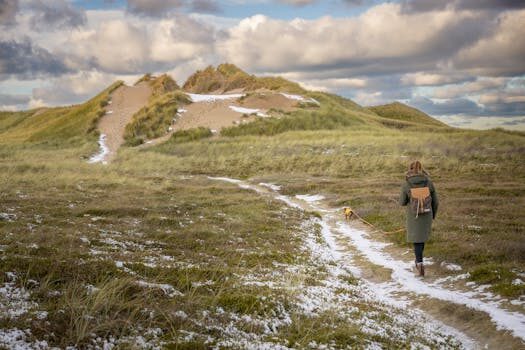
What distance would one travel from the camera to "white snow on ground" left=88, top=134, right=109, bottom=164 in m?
64.8

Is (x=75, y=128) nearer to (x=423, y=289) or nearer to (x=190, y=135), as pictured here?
(x=190, y=135)

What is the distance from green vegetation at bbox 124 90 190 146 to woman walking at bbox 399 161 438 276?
67613 mm

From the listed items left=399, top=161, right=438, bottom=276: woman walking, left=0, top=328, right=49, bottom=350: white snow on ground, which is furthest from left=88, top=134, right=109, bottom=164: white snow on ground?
left=0, top=328, right=49, bottom=350: white snow on ground

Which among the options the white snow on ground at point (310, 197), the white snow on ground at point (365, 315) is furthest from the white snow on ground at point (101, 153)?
the white snow on ground at point (365, 315)

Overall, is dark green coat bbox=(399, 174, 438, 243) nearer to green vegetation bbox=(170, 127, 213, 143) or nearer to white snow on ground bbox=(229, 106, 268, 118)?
green vegetation bbox=(170, 127, 213, 143)

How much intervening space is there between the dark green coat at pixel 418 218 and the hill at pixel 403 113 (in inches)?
5867

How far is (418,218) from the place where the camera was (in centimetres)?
1595

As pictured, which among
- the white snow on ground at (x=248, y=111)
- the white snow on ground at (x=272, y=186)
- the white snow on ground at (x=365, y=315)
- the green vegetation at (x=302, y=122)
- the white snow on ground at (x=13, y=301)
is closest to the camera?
the white snow on ground at (x=13, y=301)

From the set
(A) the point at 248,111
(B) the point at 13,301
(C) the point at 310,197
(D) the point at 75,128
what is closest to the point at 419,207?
(B) the point at 13,301

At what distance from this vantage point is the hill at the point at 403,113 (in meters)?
161

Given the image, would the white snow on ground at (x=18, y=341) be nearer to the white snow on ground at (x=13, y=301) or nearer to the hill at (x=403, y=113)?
the white snow on ground at (x=13, y=301)

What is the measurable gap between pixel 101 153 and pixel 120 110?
28937mm

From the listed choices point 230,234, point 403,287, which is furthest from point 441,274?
point 230,234

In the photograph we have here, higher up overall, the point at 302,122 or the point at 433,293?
the point at 302,122
